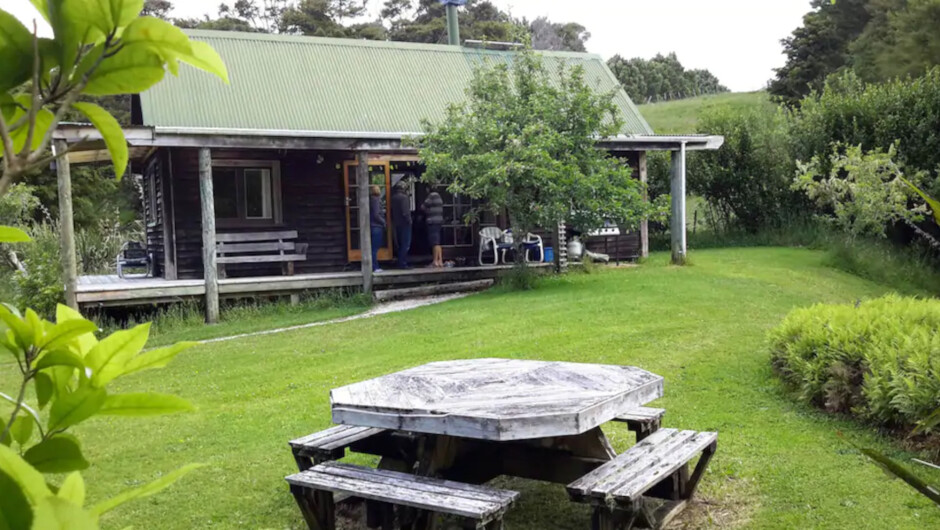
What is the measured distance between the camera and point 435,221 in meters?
14.9

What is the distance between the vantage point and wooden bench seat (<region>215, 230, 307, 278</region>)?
44.7 feet

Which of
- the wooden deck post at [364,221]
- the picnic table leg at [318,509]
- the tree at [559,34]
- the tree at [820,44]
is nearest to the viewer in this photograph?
the picnic table leg at [318,509]

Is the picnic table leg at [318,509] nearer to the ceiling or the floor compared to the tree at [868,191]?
nearer to the floor

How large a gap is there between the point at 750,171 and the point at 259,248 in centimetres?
1332

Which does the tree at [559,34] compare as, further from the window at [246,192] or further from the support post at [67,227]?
the support post at [67,227]

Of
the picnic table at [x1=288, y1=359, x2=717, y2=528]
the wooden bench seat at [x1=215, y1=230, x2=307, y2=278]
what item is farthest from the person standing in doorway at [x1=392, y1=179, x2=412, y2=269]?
the picnic table at [x1=288, y1=359, x2=717, y2=528]

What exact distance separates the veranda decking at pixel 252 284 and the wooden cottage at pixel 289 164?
0.02 meters

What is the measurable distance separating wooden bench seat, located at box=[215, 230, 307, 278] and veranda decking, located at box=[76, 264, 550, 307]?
0.39 metres

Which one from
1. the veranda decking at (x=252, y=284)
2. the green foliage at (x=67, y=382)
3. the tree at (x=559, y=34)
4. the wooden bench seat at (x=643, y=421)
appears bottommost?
the wooden bench seat at (x=643, y=421)

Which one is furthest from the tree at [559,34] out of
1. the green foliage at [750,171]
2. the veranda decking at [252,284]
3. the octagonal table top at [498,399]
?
the octagonal table top at [498,399]

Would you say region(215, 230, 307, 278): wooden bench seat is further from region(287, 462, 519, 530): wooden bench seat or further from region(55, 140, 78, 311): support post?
region(287, 462, 519, 530): wooden bench seat

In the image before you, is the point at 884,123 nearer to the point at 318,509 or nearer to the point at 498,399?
the point at 498,399

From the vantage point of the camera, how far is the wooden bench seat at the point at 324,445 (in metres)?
4.62

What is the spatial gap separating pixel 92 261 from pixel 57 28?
2059 centimetres
